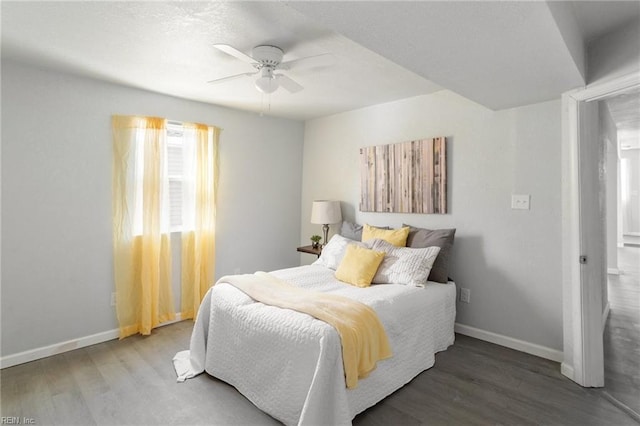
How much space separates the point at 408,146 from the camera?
3449 millimetres

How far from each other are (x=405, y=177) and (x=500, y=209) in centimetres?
98

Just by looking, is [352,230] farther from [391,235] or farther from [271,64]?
[271,64]

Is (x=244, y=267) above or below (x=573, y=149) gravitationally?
below

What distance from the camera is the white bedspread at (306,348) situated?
1.68 meters

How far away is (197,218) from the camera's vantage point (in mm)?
3615

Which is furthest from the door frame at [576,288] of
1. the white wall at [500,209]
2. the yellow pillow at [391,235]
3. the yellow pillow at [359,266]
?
the yellow pillow at [359,266]

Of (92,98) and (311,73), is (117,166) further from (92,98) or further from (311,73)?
(311,73)

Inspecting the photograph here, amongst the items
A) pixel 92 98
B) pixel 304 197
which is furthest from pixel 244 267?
pixel 92 98

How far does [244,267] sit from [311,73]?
2500mm

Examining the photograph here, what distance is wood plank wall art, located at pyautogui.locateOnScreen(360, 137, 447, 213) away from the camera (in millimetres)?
3242

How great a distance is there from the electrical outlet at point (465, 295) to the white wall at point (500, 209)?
0.16 ft

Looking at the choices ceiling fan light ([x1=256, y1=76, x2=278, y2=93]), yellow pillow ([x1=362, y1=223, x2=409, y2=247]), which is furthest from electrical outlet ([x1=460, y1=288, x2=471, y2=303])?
ceiling fan light ([x1=256, y1=76, x2=278, y2=93])

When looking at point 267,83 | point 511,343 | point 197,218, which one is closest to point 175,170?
point 197,218

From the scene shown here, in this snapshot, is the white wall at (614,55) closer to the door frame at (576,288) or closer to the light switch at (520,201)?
the door frame at (576,288)
